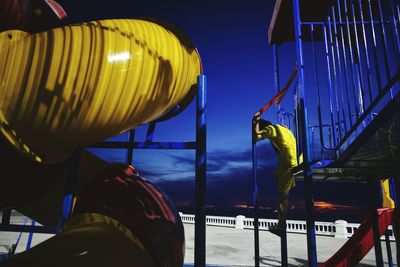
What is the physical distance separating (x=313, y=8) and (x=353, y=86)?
2898 millimetres

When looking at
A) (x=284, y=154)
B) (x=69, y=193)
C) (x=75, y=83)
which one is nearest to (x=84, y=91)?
(x=75, y=83)

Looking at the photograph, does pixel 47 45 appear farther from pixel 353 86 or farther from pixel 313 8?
pixel 313 8

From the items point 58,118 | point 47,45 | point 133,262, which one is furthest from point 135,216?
point 47,45

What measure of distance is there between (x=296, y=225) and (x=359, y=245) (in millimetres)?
16735

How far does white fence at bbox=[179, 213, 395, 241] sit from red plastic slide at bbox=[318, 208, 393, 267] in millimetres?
6394

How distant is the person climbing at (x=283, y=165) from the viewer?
544 centimetres

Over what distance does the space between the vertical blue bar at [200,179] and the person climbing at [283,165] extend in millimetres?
2913

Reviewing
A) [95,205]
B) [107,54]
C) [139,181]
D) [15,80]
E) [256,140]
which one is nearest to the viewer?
[15,80]

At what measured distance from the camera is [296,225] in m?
21.2

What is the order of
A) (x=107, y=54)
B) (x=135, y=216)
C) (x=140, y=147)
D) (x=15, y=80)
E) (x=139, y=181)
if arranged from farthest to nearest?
(x=140, y=147) → (x=139, y=181) → (x=135, y=216) → (x=107, y=54) → (x=15, y=80)

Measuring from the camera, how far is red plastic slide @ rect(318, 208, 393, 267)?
545 cm

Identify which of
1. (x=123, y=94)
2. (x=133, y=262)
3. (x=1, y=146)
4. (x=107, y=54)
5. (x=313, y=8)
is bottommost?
(x=133, y=262)

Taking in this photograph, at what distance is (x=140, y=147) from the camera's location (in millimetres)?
3240

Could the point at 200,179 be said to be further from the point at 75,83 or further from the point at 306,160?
the point at 306,160
